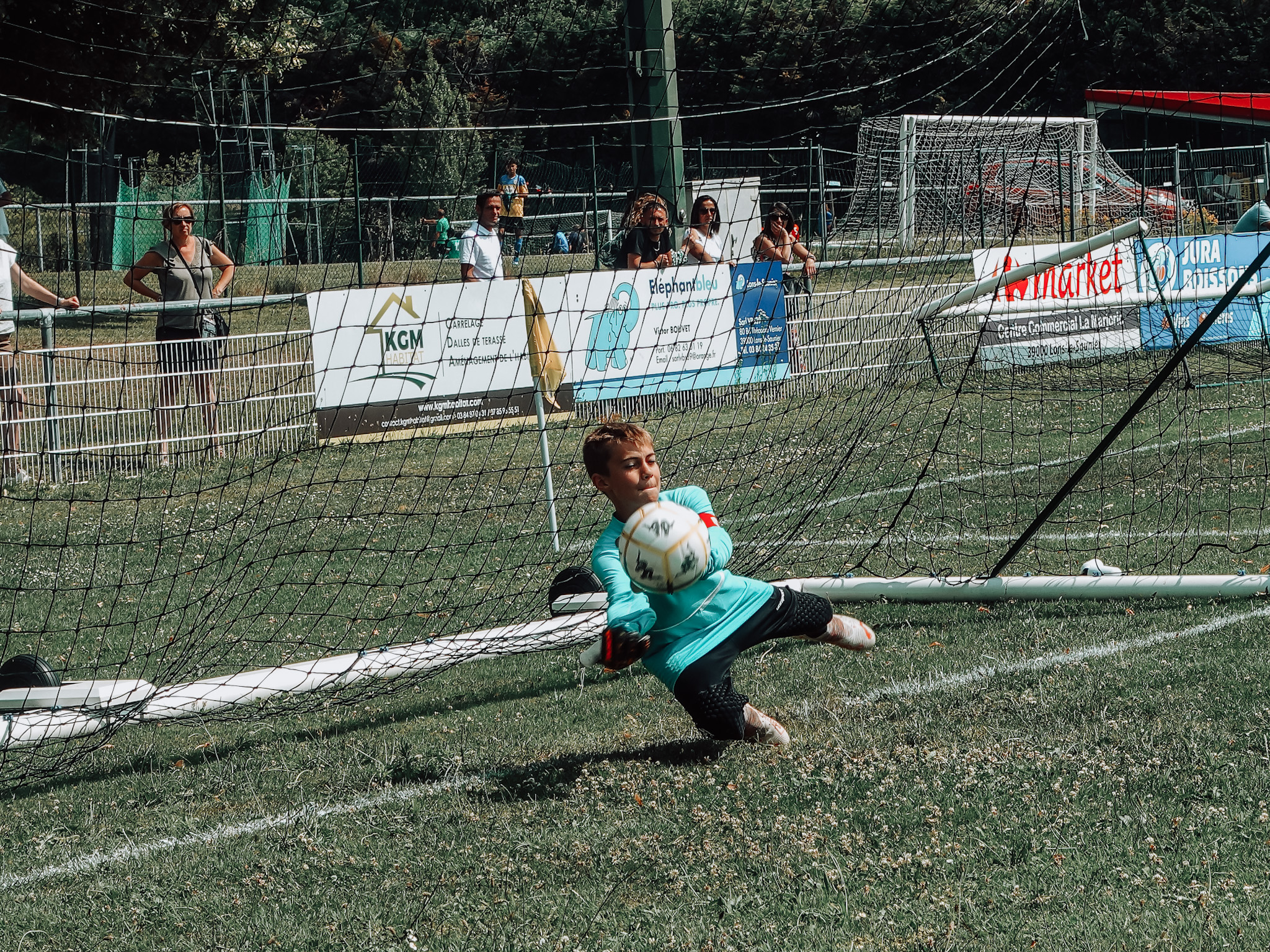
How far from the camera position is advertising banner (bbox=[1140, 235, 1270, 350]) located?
1283 cm

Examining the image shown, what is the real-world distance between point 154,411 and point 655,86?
248 inches

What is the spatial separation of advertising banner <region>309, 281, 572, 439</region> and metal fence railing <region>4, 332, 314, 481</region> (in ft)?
1.45

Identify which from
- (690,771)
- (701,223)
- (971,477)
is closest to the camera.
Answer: (690,771)

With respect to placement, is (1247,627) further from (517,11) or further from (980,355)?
(980,355)

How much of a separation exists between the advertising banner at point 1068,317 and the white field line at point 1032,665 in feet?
22.5

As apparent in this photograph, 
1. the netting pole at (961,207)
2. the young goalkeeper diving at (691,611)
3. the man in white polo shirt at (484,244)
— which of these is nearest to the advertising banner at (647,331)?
the man in white polo shirt at (484,244)

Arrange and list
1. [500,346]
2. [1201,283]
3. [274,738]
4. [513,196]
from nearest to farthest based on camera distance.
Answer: [274,738], [500,346], [1201,283], [513,196]

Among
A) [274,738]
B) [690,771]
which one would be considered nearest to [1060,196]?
[690,771]

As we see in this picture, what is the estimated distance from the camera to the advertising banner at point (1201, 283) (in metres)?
12.8

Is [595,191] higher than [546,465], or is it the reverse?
[595,191]

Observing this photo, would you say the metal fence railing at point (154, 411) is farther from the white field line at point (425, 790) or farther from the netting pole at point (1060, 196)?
the white field line at point (425, 790)

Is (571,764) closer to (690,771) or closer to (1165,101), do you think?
(690,771)

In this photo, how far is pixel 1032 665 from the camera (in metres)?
5.18

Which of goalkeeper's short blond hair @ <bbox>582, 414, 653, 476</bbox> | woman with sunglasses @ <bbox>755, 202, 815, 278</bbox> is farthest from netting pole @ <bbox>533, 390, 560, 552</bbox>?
woman with sunglasses @ <bbox>755, 202, 815, 278</bbox>
